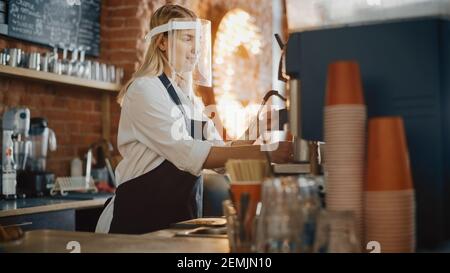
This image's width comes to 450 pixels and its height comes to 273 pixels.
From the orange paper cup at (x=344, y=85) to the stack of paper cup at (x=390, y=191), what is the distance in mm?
68

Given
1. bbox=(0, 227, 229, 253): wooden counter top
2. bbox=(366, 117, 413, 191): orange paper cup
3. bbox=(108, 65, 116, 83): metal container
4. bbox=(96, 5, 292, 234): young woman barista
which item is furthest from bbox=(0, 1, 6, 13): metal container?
bbox=(366, 117, 413, 191): orange paper cup

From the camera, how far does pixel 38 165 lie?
11.7ft

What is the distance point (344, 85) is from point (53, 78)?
267 cm

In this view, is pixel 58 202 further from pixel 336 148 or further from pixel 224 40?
pixel 224 40

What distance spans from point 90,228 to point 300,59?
2.30 meters

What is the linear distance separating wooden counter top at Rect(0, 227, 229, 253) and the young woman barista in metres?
0.55

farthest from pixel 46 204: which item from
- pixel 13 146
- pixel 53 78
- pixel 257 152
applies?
pixel 257 152

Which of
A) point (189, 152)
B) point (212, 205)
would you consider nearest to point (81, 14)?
point (212, 205)

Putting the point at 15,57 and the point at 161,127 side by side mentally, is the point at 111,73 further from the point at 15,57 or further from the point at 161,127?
the point at 161,127

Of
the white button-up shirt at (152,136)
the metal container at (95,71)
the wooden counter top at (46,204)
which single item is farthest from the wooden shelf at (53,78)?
the white button-up shirt at (152,136)

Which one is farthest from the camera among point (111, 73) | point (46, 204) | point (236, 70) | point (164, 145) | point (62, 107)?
point (236, 70)

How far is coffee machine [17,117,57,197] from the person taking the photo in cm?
340

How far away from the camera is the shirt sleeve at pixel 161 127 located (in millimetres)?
2053

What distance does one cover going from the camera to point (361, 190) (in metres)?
1.23
